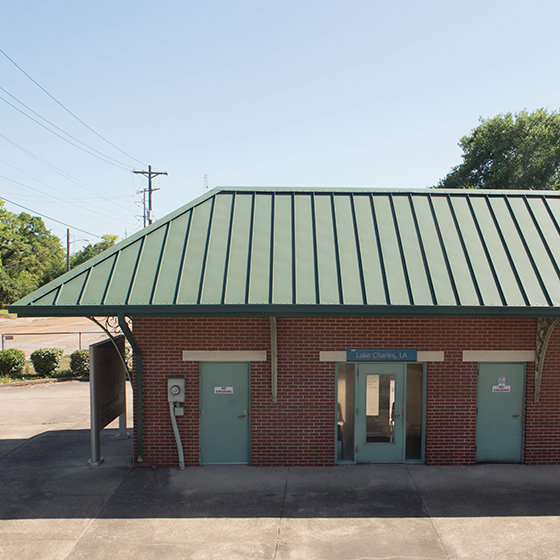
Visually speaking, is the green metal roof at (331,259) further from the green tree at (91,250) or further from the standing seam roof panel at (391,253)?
the green tree at (91,250)

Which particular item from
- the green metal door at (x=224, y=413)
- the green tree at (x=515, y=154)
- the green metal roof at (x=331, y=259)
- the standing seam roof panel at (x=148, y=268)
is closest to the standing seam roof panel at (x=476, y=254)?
the green metal roof at (x=331, y=259)

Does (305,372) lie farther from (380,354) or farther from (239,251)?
(239,251)

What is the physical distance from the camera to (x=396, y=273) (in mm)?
8367

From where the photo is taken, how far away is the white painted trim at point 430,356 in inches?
350

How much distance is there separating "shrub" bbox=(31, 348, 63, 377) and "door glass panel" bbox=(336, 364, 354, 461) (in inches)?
519

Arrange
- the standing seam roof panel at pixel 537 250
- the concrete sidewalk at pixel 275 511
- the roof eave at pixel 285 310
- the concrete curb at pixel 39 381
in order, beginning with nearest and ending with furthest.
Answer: the concrete sidewalk at pixel 275 511 → the roof eave at pixel 285 310 → the standing seam roof panel at pixel 537 250 → the concrete curb at pixel 39 381

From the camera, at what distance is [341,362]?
891 cm

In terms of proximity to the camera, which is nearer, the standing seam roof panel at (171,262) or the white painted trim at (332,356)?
the standing seam roof panel at (171,262)

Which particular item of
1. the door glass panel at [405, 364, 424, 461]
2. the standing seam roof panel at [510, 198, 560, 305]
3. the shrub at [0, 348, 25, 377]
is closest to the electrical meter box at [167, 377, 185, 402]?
the door glass panel at [405, 364, 424, 461]

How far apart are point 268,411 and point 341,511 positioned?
244 cm

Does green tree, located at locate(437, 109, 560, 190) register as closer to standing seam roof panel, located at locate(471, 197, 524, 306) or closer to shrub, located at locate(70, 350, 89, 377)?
standing seam roof panel, located at locate(471, 197, 524, 306)

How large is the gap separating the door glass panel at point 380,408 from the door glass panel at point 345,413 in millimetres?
352

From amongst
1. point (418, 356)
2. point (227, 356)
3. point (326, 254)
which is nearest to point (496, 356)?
point (418, 356)

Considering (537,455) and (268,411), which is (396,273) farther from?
(537,455)
